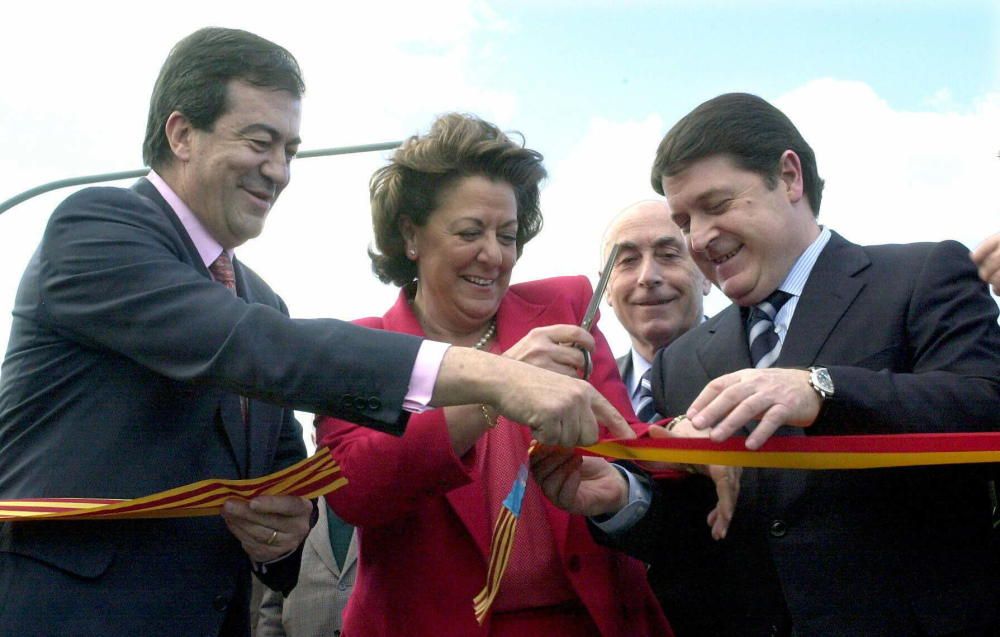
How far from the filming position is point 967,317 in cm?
367

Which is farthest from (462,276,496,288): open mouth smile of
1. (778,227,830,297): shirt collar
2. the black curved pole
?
the black curved pole

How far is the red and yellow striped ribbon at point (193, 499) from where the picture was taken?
3307 mm

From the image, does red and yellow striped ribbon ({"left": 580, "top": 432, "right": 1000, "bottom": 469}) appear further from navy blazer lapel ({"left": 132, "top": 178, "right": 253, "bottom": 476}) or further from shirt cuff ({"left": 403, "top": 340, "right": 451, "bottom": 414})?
navy blazer lapel ({"left": 132, "top": 178, "right": 253, "bottom": 476})

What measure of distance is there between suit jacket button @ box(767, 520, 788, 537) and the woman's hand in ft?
2.51

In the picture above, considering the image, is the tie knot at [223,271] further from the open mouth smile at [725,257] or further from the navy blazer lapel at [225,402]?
the open mouth smile at [725,257]

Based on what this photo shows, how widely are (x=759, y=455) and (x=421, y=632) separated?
127 centimetres

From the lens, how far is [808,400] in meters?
3.47

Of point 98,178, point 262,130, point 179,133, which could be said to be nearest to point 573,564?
point 262,130

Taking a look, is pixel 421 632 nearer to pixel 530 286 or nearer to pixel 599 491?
pixel 599 491

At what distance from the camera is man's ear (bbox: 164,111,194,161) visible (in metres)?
4.05

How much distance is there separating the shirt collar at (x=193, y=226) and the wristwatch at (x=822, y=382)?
6.25ft

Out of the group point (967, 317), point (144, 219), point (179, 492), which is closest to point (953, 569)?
point (967, 317)

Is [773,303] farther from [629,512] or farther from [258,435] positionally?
[258,435]

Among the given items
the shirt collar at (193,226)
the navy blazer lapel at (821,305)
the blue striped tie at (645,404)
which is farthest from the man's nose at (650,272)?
the shirt collar at (193,226)
